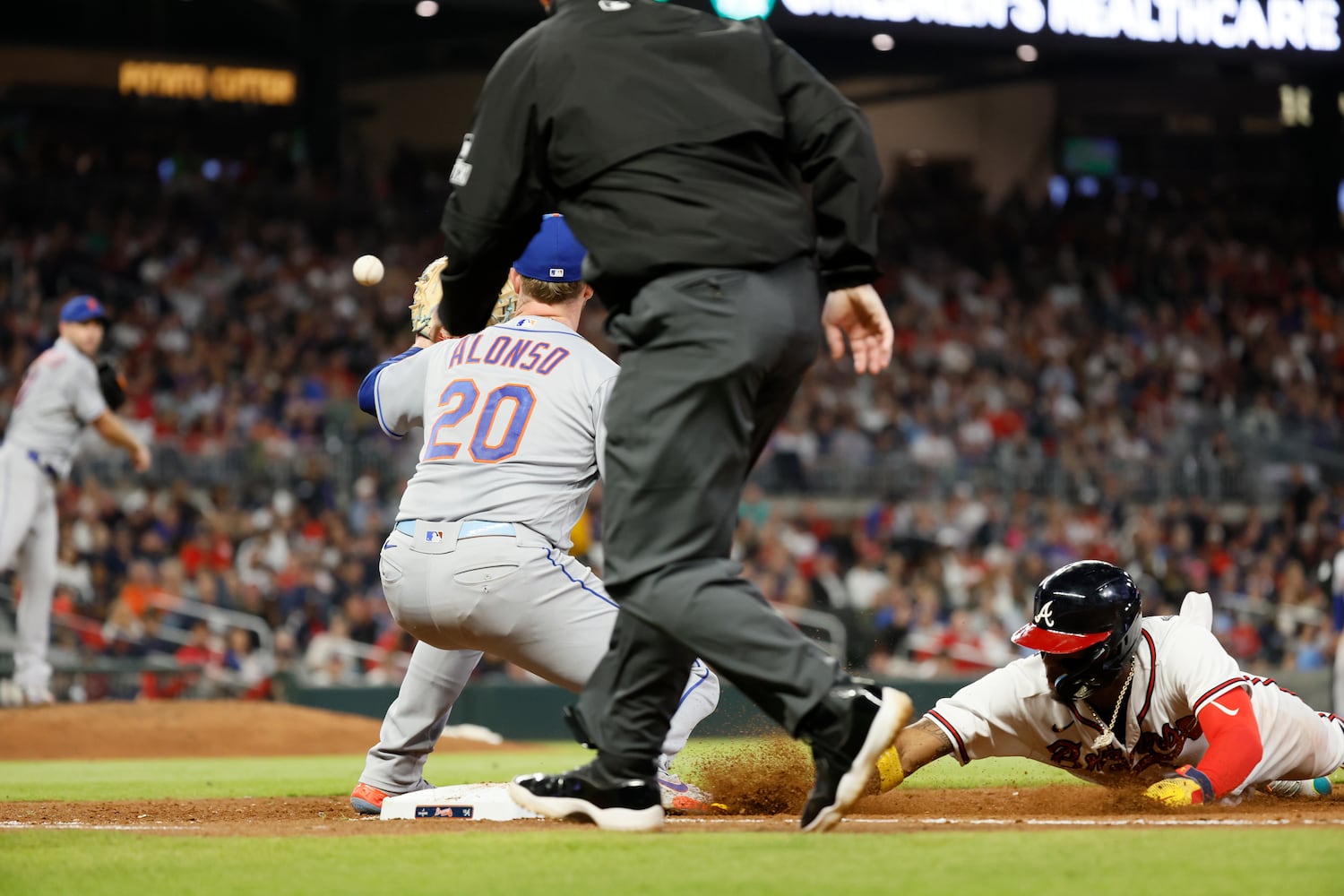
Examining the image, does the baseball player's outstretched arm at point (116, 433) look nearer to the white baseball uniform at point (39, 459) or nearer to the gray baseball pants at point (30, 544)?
the white baseball uniform at point (39, 459)

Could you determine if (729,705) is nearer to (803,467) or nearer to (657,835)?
(657,835)

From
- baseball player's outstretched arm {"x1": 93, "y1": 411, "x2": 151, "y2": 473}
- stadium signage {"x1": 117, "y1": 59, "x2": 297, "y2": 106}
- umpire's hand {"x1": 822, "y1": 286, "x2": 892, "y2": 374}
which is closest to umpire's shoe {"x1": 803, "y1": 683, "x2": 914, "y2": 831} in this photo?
umpire's hand {"x1": 822, "y1": 286, "x2": 892, "y2": 374}

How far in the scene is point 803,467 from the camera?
66.2 ft

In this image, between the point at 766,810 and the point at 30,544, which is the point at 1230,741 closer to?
the point at 766,810

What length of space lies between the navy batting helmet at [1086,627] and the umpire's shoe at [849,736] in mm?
1498

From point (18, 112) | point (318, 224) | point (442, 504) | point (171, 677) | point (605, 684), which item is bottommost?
point (171, 677)

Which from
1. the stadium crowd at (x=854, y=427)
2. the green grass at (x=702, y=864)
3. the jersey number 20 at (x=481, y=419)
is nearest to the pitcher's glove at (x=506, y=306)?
the jersey number 20 at (x=481, y=419)

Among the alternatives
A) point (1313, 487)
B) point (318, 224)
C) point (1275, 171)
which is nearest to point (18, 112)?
point (318, 224)

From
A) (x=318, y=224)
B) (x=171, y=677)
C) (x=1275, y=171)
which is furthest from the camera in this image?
(x=1275, y=171)

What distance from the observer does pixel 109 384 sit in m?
11.5

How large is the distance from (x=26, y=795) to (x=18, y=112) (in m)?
20.4

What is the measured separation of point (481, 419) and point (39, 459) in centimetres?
750

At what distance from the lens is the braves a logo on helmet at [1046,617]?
5242mm

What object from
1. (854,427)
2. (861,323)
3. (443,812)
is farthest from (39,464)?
(854,427)
